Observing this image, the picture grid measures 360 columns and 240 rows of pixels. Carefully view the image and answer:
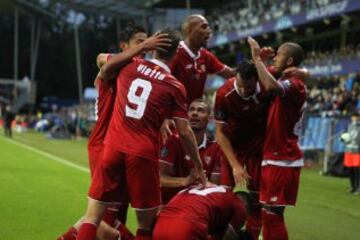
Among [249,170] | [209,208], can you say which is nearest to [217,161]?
[249,170]

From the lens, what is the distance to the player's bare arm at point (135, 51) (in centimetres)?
595

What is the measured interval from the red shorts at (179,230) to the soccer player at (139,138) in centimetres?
24

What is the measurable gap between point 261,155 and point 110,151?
7.33ft

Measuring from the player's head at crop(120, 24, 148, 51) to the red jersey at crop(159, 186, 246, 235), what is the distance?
1576 mm

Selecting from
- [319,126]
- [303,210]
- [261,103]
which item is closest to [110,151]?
[261,103]

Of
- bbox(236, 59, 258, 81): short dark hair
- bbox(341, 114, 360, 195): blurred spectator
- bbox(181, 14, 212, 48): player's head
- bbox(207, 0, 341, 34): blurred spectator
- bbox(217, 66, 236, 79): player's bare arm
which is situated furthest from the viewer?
bbox(207, 0, 341, 34): blurred spectator

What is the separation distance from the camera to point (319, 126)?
22859 millimetres

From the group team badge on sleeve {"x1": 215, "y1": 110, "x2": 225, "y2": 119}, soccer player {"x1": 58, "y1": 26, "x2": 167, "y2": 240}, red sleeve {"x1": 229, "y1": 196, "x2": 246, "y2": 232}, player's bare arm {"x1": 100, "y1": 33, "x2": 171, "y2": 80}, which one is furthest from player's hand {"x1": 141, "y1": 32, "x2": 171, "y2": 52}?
team badge on sleeve {"x1": 215, "y1": 110, "x2": 225, "y2": 119}

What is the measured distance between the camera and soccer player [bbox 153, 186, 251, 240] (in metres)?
5.69

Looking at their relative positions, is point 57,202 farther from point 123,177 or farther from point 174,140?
point 123,177

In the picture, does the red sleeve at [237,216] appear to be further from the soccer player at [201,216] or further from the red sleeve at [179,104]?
the red sleeve at [179,104]

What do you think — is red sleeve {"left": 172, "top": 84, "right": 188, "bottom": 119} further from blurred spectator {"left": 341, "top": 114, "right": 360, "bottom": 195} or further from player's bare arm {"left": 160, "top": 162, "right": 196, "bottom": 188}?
blurred spectator {"left": 341, "top": 114, "right": 360, "bottom": 195}

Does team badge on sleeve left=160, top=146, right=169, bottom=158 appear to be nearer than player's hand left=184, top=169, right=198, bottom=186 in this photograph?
A: No

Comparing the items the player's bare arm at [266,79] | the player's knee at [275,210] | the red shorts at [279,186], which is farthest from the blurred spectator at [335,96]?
the player's bare arm at [266,79]
